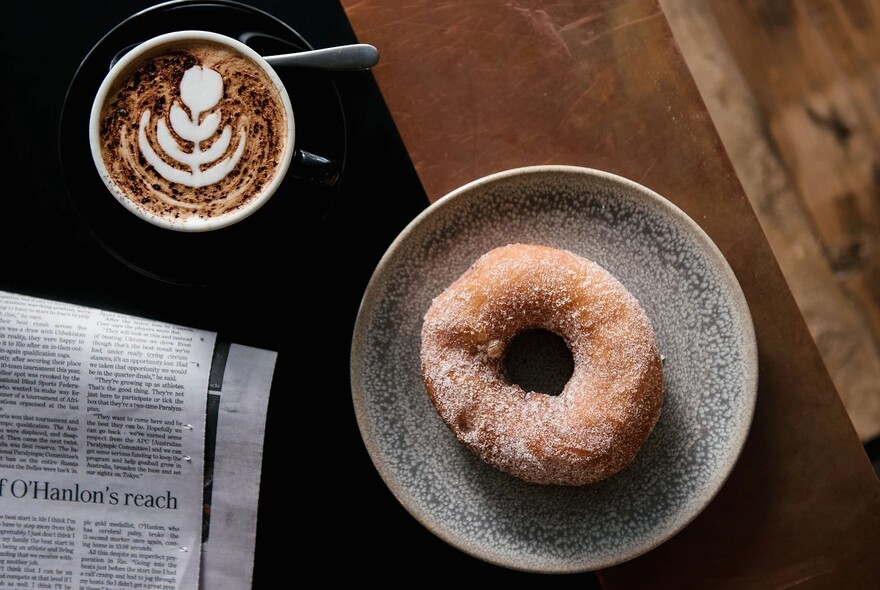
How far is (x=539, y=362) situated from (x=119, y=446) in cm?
56

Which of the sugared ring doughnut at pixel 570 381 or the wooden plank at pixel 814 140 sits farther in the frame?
the wooden plank at pixel 814 140

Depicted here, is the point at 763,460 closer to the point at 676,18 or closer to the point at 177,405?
the point at 676,18

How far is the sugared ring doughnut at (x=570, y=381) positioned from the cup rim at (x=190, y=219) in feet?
0.80

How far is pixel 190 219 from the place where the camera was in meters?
0.84

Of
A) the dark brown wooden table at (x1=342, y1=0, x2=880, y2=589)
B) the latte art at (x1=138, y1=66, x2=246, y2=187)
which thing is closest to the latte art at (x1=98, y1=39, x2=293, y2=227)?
the latte art at (x1=138, y1=66, x2=246, y2=187)

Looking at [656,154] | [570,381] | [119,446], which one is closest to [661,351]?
[570,381]

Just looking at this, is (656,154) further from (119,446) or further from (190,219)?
(119,446)

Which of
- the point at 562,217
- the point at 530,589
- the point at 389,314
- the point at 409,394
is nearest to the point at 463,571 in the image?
the point at 530,589

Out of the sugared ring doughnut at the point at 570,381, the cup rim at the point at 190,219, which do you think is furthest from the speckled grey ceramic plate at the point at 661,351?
the cup rim at the point at 190,219

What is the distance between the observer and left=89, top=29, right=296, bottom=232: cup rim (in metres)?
0.83

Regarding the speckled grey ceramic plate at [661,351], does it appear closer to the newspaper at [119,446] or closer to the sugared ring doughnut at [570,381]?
the sugared ring doughnut at [570,381]

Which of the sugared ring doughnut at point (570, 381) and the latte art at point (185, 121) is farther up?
the latte art at point (185, 121)

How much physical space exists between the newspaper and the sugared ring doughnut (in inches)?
11.1

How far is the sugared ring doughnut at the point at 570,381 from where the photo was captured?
0.85 meters
